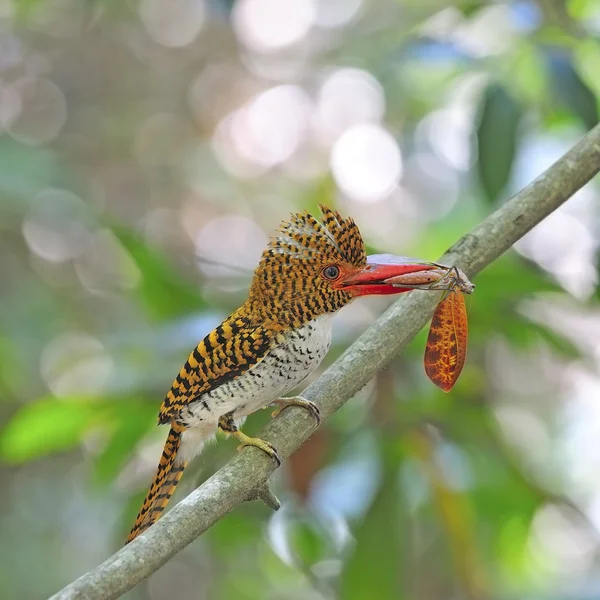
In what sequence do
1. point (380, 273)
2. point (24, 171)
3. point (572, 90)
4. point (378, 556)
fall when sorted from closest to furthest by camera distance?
1. point (380, 273)
2. point (572, 90)
3. point (378, 556)
4. point (24, 171)

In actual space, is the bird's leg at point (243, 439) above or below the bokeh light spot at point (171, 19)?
below

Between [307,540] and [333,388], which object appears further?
[307,540]

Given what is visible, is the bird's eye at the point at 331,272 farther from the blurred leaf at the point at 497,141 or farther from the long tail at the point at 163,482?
the blurred leaf at the point at 497,141

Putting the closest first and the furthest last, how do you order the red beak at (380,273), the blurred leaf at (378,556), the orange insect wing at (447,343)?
the orange insect wing at (447,343)
the red beak at (380,273)
the blurred leaf at (378,556)

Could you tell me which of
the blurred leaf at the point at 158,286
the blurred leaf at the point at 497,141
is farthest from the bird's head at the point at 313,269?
the blurred leaf at the point at 158,286

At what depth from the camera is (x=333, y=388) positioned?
150cm

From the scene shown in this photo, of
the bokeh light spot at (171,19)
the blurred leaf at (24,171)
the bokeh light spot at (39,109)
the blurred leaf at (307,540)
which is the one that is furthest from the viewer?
the bokeh light spot at (171,19)

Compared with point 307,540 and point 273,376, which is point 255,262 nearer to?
point 307,540

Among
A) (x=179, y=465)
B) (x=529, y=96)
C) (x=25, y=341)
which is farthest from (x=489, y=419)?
(x=25, y=341)

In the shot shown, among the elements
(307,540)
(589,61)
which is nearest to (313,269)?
(307,540)

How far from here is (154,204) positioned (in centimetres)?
604

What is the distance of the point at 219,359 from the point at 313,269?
0.24 metres

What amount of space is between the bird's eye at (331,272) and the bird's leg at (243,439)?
0.96 feet

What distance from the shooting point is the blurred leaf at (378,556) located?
2314mm
